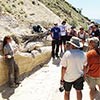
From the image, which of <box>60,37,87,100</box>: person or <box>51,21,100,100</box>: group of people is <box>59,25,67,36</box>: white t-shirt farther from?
<box>60,37,87,100</box>: person

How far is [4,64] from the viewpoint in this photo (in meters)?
12.4

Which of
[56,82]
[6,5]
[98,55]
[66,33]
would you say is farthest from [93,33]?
[6,5]

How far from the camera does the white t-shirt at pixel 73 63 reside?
8.76 metres

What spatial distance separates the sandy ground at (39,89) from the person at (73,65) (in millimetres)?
2507

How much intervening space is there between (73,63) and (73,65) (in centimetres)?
5

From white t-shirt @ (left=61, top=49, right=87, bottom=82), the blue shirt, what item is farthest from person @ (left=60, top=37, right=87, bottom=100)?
the blue shirt

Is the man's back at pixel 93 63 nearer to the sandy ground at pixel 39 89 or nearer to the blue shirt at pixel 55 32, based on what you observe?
the sandy ground at pixel 39 89

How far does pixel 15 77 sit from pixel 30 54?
2.40 meters

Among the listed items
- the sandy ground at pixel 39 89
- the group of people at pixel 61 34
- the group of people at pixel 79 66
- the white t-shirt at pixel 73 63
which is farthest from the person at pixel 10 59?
the group of people at pixel 61 34

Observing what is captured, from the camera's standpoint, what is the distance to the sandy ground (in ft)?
38.0

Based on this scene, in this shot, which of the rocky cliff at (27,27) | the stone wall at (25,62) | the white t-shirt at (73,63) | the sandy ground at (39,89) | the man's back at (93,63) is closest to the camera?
the white t-shirt at (73,63)

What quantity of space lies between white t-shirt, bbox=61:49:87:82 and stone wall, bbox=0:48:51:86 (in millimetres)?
3803

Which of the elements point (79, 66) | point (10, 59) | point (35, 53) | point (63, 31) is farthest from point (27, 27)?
point (79, 66)

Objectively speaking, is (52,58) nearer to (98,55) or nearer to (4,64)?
(4,64)
